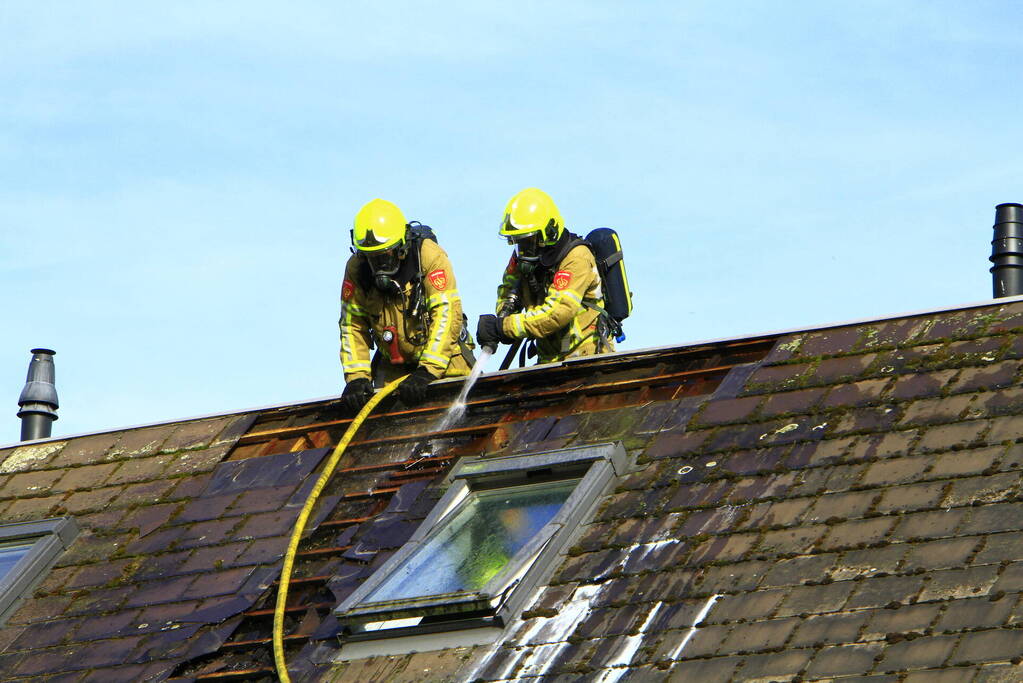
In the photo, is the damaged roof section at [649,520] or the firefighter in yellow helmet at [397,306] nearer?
the damaged roof section at [649,520]

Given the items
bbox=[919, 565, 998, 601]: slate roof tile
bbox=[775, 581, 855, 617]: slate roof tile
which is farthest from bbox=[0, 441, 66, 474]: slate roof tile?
bbox=[919, 565, 998, 601]: slate roof tile

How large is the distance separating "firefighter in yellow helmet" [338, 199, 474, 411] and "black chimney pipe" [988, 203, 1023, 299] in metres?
3.96

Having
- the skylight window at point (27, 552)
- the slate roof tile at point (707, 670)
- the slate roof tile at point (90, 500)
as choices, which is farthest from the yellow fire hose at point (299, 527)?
the slate roof tile at point (707, 670)

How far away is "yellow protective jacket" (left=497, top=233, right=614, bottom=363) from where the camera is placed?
12383 millimetres

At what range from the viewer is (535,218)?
12844 mm

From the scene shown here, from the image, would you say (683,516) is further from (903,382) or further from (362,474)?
(362,474)

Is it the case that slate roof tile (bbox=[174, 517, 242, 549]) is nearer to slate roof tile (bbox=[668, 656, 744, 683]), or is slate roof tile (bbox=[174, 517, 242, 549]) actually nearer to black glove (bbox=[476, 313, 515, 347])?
black glove (bbox=[476, 313, 515, 347])

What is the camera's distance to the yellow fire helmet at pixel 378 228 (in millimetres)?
12305

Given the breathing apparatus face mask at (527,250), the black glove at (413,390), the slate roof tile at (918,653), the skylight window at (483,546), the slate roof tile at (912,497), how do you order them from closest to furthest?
1. the slate roof tile at (918,653)
2. the slate roof tile at (912,497)
3. the skylight window at (483,546)
4. the black glove at (413,390)
5. the breathing apparatus face mask at (527,250)

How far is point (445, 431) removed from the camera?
11.0m

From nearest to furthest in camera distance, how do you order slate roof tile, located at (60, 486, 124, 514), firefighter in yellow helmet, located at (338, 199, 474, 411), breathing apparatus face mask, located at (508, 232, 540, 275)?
1. slate roof tile, located at (60, 486, 124, 514)
2. firefighter in yellow helmet, located at (338, 199, 474, 411)
3. breathing apparatus face mask, located at (508, 232, 540, 275)

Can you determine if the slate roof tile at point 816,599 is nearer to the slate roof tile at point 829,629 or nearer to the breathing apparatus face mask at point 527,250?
the slate roof tile at point 829,629

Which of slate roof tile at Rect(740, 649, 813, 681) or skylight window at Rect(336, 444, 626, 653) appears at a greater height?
skylight window at Rect(336, 444, 626, 653)

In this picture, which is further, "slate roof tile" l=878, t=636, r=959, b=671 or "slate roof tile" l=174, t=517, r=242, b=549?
"slate roof tile" l=174, t=517, r=242, b=549
